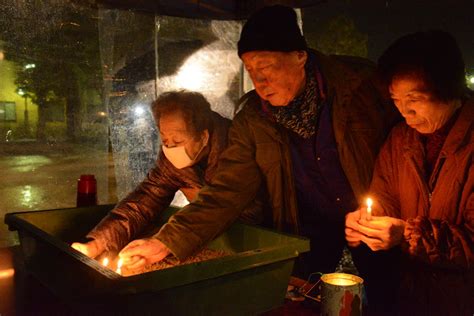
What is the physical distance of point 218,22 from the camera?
180 inches

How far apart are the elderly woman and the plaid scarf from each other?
0.48m

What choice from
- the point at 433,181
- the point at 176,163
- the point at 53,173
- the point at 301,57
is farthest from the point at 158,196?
the point at 53,173

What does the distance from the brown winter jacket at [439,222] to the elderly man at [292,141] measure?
284mm

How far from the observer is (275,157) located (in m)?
2.42

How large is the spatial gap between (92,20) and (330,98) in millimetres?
3003

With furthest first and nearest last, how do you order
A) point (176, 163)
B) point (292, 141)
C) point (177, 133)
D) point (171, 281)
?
point (176, 163) < point (177, 133) < point (292, 141) < point (171, 281)

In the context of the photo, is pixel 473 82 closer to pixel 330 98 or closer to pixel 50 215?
pixel 330 98

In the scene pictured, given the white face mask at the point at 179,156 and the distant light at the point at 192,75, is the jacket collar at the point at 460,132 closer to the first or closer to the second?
the white face mask at the point at 179,156

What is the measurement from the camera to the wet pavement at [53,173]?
4.78 meters

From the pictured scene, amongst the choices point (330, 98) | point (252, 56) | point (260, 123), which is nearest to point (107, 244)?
point (260, 123)

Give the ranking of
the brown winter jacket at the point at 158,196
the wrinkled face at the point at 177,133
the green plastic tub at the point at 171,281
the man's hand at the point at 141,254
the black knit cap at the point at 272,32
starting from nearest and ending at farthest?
1. the green plastic tub at the point at 171,281
2. the man's hand at the point at 141,254
3. the black knit cap at the point at 272,32
4. the brown winter jacket at the point at 158,196
5. the wrinkled face at the point at 177,133

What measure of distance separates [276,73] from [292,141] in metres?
0.43

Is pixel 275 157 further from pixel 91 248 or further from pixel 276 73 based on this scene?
pixel 91 248

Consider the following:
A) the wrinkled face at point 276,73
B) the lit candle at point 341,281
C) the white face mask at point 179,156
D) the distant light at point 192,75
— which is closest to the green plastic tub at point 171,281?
the lit candle at point 341,281
